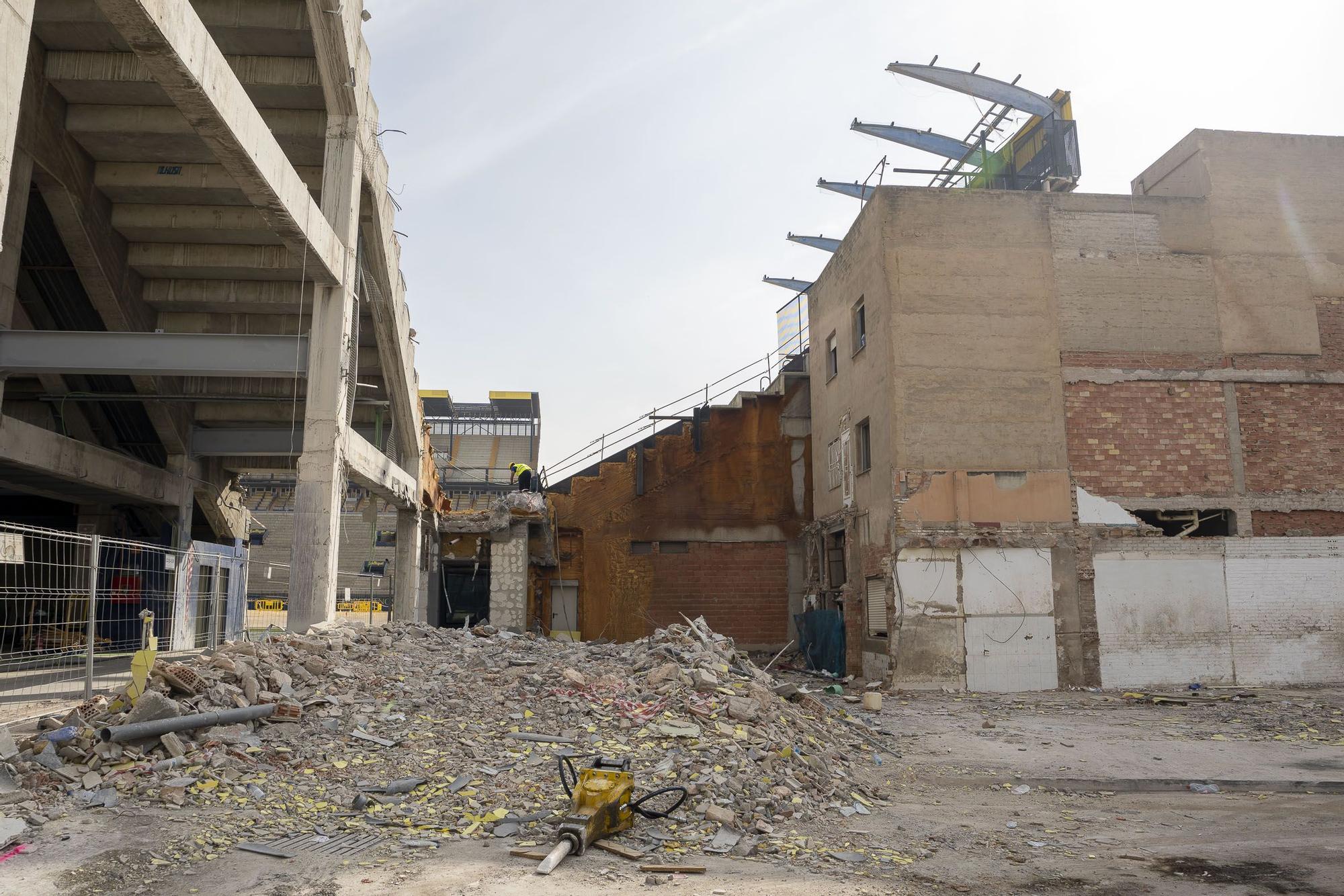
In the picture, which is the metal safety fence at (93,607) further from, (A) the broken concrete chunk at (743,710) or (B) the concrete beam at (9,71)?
(A) the broken concrete chunk at (743,710)

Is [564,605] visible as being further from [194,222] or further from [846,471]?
[194,222]

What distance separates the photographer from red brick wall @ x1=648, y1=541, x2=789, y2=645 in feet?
72.6

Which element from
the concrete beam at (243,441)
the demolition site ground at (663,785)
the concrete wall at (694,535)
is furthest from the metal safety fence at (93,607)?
the concrete wall at (694,535)

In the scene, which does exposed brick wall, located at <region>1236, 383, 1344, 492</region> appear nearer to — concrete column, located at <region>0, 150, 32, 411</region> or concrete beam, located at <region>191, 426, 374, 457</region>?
concrete beam, located at <region>191, 426, 374, 457</region>

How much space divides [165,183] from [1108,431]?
16825mm

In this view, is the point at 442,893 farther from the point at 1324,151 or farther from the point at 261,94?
the point at 1324,151

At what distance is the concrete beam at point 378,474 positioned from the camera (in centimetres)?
1407

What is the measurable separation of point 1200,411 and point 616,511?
41.6 ft

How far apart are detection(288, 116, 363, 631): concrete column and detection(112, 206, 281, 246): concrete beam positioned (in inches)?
74.0

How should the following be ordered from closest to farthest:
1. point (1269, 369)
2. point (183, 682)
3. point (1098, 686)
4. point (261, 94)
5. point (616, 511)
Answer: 1. point (183, 682)
2. point (261, 94)
3. point (1098, 686)
4. point (1269, 369)
5. point (616, 511)

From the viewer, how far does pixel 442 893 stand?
18.2ft

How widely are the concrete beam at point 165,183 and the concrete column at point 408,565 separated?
24.8ft

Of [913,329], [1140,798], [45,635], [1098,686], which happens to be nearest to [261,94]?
[45,635]

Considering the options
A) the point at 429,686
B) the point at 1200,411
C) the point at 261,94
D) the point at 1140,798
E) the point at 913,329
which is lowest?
the point at 1140,798
